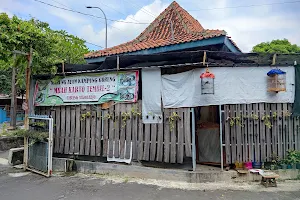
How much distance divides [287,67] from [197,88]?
2.55m

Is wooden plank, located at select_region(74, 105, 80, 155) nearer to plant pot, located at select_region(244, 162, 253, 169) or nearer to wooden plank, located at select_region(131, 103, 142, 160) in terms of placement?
wooden plank, located at select_region(131, 103, 142, 160)

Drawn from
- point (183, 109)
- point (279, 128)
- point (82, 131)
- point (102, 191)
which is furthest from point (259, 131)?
point (82, 131)

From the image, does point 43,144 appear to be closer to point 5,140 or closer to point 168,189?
point 168,189

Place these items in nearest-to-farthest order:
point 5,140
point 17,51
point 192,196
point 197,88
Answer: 1. point 192,196
2. point 197,88
3. point 17,51
4. point 5,140

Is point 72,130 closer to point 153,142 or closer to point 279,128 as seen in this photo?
point 153,142

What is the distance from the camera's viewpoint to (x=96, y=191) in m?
5.23

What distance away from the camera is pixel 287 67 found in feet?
19.7

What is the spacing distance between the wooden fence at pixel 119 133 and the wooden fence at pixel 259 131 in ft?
3.73

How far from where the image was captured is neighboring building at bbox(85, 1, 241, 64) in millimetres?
6477

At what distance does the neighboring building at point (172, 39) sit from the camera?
648 cm

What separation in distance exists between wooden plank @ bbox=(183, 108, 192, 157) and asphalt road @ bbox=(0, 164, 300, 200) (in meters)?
1.03

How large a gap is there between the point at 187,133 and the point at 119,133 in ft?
6.54

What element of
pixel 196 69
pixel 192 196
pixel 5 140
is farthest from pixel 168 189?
pixel 5 140

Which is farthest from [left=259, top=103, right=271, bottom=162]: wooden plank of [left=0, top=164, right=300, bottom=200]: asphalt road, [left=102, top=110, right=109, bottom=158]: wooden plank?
[left=102, top=110, right=109, bottom=158]: wooden plank
